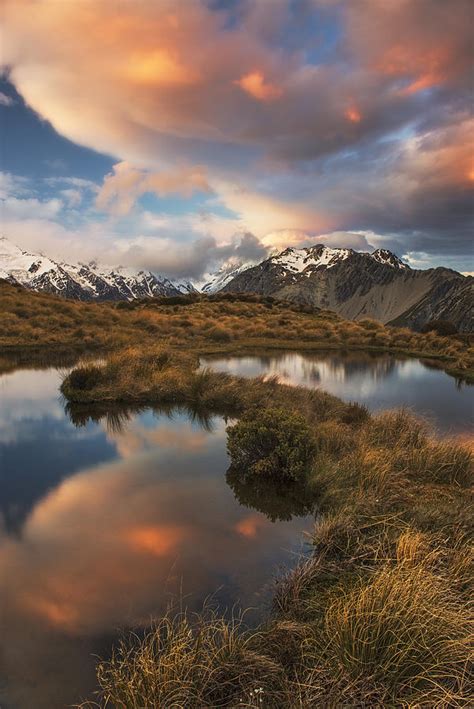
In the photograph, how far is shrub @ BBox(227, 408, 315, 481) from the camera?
36.6ft

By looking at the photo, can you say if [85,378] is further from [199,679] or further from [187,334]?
[187,334]

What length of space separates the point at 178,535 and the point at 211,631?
254cm

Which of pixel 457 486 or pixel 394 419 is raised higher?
pixel 394 419

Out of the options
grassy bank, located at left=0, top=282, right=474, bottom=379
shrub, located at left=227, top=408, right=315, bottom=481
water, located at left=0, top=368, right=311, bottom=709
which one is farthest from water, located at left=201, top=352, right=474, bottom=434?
water, located at left=0, top=368, right=311, bottom=709

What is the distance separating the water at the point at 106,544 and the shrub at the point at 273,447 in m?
0.72

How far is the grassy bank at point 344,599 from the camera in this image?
4.65 m

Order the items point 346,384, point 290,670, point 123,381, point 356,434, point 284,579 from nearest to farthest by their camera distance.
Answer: point 290,670, point 284,579, point 356,434, point 123,381, point 346,384

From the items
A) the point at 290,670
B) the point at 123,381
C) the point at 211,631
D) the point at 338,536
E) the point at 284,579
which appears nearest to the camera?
the point at 290,670

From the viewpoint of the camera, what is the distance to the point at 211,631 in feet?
20.0

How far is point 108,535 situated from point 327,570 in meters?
4.01

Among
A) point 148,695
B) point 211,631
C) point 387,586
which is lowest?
point 211,631

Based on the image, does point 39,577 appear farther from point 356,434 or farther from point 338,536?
point 356,434

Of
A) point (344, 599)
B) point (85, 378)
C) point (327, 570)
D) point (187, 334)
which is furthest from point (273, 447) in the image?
point (187, 334)

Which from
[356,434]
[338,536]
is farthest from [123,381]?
[338,536]
